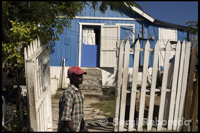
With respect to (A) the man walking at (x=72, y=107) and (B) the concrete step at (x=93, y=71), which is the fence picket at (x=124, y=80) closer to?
(A) the man walking at (x=72, y=107)

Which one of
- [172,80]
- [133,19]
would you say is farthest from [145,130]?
[133,19]

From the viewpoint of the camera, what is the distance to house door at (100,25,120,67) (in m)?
9.74

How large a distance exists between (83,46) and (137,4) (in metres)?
7.22

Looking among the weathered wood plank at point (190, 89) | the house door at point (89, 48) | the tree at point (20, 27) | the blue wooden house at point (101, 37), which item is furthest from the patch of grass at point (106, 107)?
the tree at point (20, 27)

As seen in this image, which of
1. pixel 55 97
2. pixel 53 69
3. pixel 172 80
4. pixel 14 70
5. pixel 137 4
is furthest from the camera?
pixel 53 69

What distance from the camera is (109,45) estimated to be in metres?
9.80

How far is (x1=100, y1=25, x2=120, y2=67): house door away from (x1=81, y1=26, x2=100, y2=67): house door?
39 centimetres

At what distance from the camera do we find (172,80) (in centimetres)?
405

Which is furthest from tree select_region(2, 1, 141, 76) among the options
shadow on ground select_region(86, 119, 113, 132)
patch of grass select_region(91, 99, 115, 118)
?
patch of grass select_region(91, 99, 115, 118)

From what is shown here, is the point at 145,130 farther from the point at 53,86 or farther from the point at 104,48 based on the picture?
→ the point at 104,48

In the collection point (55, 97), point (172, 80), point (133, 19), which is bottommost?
point (55, 97)

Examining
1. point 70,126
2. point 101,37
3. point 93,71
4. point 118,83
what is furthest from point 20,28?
point 101,37

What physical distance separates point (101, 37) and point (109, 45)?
21.4 inches

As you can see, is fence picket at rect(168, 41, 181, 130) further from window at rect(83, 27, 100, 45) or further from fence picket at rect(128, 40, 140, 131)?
window at rect(83, 27, 100, 45)
